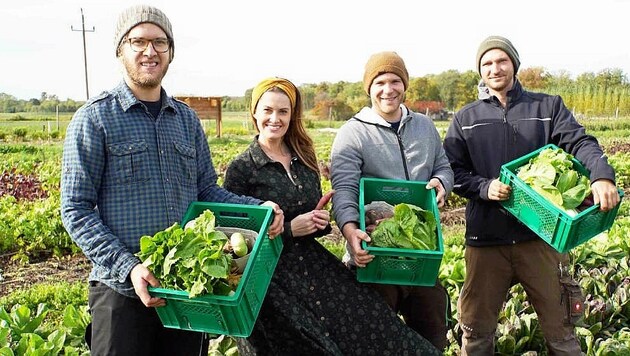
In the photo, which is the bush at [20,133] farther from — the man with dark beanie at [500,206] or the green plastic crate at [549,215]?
the green plastic crate at [549,215]

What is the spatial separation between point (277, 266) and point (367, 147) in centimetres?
88

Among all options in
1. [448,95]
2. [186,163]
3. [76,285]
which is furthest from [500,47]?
[448,95]

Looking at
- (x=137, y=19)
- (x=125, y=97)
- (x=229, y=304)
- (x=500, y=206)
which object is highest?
(x=137, y=19)

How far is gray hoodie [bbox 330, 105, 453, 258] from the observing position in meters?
3.26

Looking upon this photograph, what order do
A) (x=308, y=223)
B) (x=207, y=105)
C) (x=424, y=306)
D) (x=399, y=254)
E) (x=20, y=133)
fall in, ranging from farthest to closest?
(x=20, y=133) → (x=207, y=105) → (x=424, y=306) → (x=308, y=223) → (x=399, y=254)

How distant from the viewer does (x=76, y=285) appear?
5465 mm

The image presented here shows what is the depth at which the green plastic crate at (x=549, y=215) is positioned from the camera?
296cm

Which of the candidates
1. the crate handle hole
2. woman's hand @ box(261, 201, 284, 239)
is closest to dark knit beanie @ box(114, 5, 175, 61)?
woman's hand @ box(261, 201, 284, 239)

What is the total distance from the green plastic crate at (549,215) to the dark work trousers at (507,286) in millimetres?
379

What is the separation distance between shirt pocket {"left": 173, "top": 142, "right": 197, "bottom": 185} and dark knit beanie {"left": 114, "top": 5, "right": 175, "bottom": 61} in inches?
21.2

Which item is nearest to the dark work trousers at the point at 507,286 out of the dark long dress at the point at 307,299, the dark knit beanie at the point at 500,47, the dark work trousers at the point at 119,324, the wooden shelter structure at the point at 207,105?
the dark long dress at the point at 307,299

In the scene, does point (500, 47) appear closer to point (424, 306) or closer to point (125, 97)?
point (424, 306)

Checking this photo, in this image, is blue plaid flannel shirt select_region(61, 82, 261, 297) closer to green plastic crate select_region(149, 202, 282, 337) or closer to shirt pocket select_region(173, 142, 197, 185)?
shirt pocket select_region(173, 142, 197, 185)

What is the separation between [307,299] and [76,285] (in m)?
3.38
